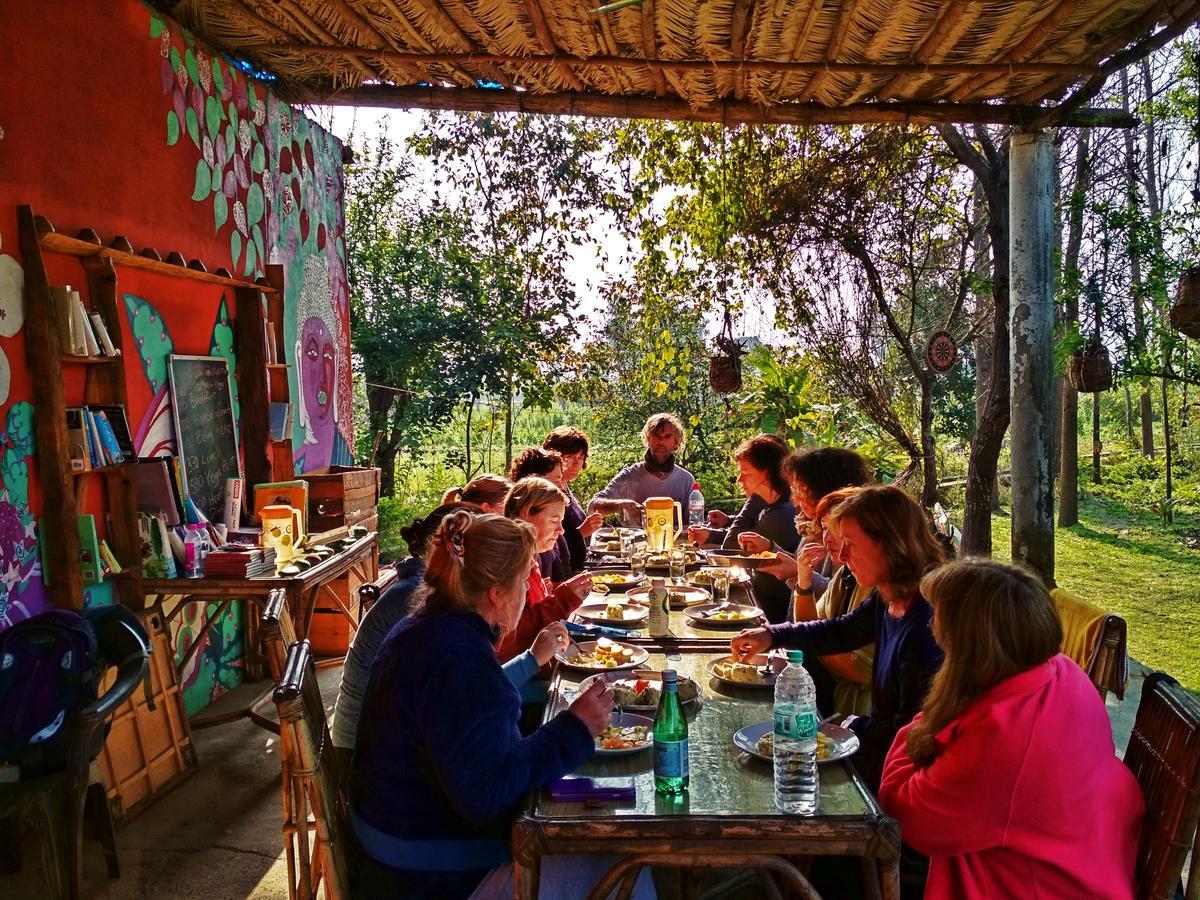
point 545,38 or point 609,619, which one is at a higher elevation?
point 545,38

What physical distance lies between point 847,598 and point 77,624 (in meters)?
2.61

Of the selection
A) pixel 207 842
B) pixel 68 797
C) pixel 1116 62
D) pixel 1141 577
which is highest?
pixel 1116 62

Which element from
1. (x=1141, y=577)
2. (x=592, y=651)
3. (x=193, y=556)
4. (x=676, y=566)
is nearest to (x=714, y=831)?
(x=592, y=651)

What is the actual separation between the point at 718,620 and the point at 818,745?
1.31 meters

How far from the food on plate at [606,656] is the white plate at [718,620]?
21.7 inches

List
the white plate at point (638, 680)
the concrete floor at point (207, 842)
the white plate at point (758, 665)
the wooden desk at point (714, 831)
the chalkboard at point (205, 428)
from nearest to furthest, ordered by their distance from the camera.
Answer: the wooden desk at point (714, 831), the white plate at point (638, 680), the white plate at point (758, 665), the concrete floor at point (207, 842), the chalkboard at point (205, 428)

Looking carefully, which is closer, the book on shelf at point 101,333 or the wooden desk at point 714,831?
the wooden desk at point 714,831

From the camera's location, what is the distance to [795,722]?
6.11 feet

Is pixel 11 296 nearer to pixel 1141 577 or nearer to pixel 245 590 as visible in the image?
pixel 245 590

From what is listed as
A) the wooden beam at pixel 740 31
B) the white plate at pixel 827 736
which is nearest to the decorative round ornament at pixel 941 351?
the wooden beam at pixel 740 31

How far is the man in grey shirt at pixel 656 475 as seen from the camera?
20.3 feet

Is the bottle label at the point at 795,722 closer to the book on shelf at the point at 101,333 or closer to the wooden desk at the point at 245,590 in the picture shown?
the wooden desk at the point at 245,590

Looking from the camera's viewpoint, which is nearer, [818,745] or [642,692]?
[818,745]

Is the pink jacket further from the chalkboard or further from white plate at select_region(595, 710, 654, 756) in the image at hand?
the chalkboard
